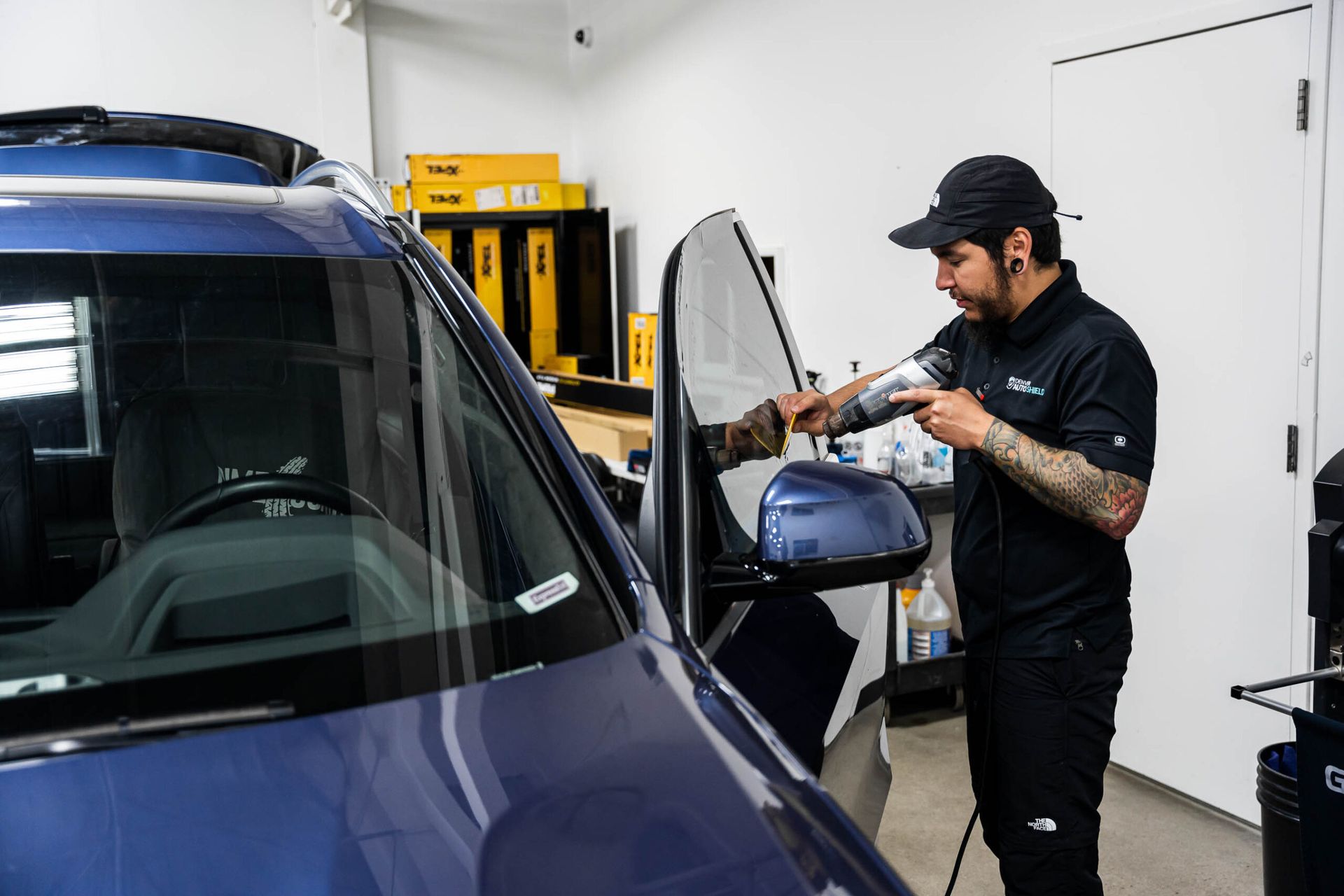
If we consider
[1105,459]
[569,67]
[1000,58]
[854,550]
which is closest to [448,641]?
[854,550]

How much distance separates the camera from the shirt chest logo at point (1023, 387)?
198cm

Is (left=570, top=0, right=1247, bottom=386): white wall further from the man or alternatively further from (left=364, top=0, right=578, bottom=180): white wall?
the man

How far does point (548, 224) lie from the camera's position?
774 cm

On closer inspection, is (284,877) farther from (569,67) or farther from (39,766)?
(569,67)

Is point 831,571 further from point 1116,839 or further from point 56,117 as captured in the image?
point 1116,839

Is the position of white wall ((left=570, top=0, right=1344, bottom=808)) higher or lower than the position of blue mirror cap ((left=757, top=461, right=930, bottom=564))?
higher

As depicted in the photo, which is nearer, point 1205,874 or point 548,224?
point 1205,874

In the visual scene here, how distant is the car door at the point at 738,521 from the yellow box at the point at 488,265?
5909 millimetres

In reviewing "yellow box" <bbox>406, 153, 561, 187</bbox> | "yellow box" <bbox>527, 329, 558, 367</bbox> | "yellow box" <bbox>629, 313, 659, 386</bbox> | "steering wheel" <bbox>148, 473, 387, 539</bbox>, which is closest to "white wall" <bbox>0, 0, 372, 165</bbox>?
"yellow box" <bbox>406, 153, 561, 187</bbox>

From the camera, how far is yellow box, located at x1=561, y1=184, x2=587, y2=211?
305 inches

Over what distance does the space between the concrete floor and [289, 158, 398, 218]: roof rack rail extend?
1939 mm

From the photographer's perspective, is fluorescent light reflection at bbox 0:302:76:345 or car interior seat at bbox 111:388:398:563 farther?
car interior seat at bbox 111:388:398:563

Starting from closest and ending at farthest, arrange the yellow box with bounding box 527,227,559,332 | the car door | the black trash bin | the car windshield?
the car windshield
the car door
the black trash bin
the yellow box with bounding box 527,227,559,332

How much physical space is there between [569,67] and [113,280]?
8.03 metres
